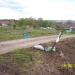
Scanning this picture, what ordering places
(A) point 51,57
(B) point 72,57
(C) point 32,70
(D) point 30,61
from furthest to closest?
(B) point 72,57, (A) point 51,57, (D) point 30,61, (C) point 32,70

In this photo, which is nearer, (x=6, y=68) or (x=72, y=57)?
(x=6, y=68)

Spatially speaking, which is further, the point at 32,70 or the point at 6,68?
the point at 32,70

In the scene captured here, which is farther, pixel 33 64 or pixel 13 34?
pixel 13 34

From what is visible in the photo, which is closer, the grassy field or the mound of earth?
the mound of earth

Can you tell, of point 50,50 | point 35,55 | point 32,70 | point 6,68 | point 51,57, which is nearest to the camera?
point 6,68

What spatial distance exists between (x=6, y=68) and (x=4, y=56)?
2386 mm

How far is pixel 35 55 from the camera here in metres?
21.2

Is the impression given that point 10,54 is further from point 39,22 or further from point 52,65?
point 39,22

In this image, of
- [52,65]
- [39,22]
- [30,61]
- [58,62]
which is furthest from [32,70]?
[39,22]

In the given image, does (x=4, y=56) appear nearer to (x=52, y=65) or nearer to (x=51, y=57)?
(x=52, y=65)

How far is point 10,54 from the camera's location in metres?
19.5

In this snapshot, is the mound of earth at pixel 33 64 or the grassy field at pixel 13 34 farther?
the grassy field at pixel 13 34

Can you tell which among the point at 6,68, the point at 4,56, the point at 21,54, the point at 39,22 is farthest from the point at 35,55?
the point at 39,22

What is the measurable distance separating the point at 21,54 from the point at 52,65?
92.0 inches
